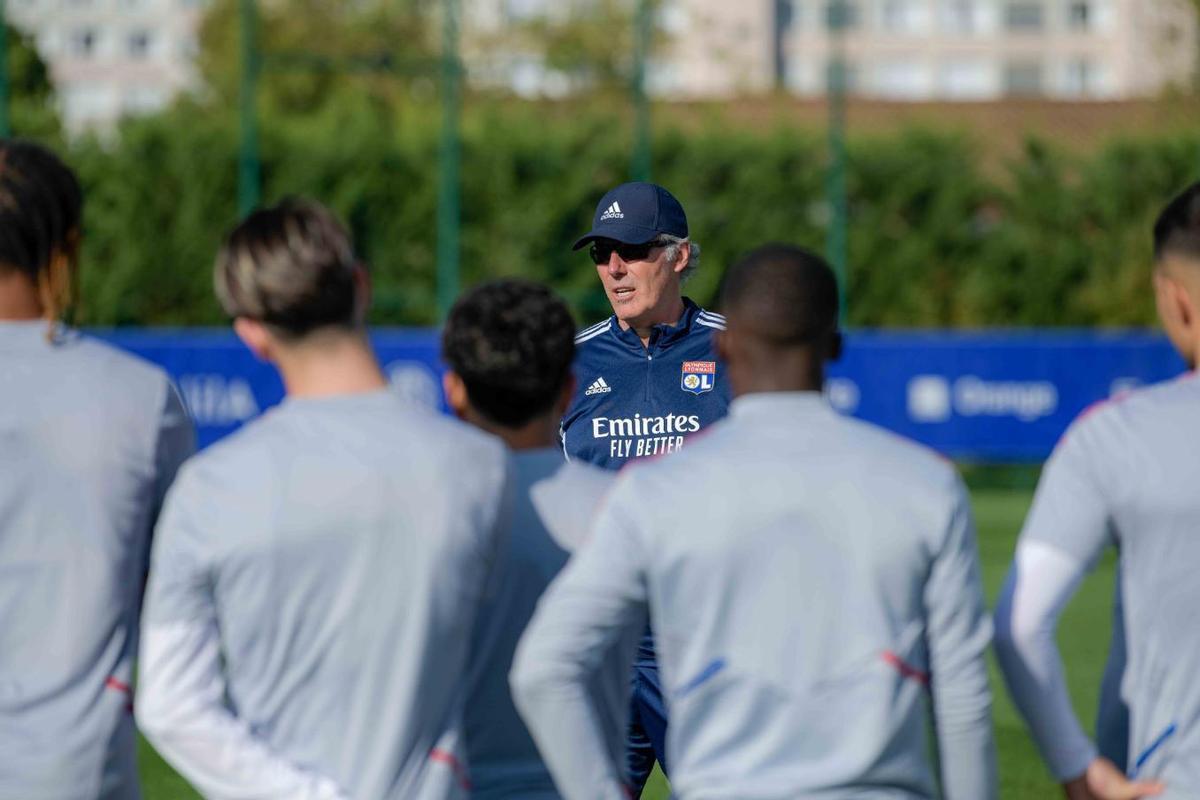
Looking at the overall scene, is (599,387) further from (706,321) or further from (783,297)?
(783,297)

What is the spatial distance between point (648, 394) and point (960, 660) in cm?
266

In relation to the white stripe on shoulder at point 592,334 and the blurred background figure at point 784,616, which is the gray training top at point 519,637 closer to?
the blurred background figure at point 784,616

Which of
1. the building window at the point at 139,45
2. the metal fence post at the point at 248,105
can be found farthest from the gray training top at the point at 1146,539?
the building window at the point at 139,45

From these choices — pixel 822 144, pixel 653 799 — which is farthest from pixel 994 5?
pixel 653 799

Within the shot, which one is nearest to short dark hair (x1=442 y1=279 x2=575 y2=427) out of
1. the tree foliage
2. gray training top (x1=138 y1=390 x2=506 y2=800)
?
gray training top (x1=138 y1=390 x2=506 y2=800)

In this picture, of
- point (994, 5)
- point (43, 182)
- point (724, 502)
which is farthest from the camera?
point (994, 5)

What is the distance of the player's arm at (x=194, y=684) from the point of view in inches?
117

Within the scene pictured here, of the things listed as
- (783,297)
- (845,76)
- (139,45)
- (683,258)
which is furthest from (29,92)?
(139,45)

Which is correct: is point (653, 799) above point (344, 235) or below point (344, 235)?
below

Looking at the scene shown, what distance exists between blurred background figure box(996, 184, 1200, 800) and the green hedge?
18.6 metres

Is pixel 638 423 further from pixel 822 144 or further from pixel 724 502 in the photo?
pixel 822 144

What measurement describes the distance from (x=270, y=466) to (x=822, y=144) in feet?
69.6

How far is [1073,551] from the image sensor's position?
3084 millimetres

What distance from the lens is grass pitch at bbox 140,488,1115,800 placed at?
292 inches
